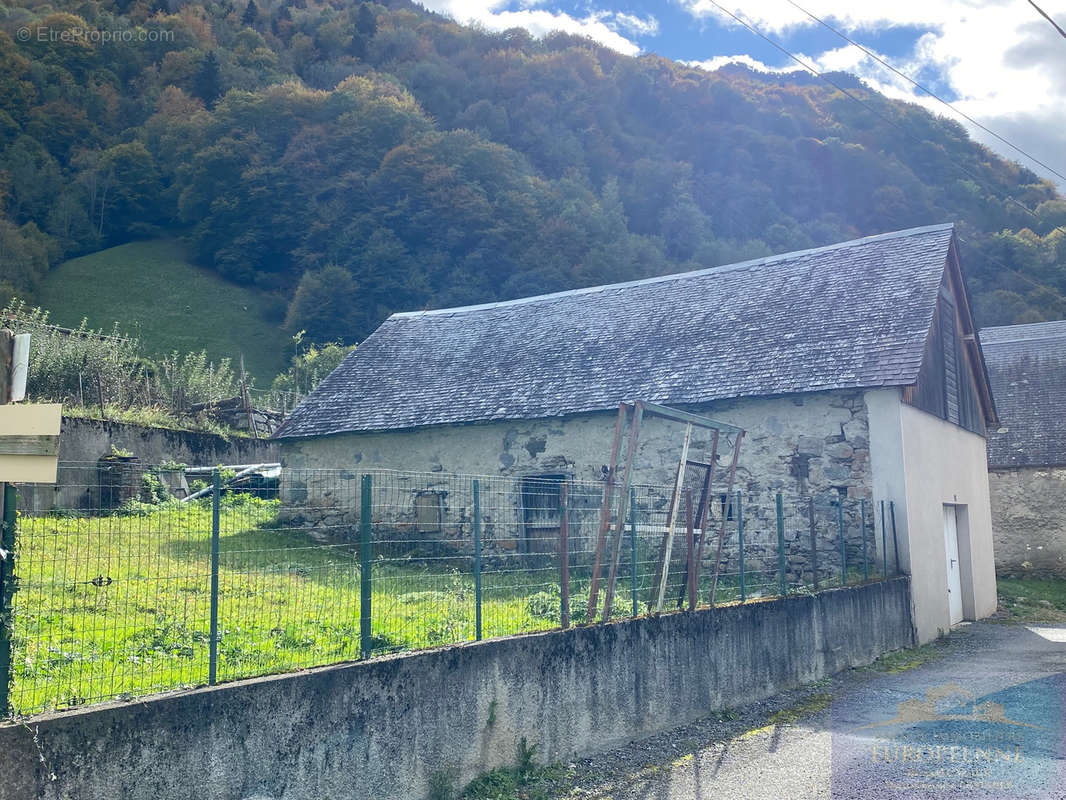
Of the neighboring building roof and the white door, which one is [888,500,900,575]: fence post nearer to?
the white door

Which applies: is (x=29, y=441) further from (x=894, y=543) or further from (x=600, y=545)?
(x=894, y=543)

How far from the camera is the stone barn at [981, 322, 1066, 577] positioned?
23.6 metres

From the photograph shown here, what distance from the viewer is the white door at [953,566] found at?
1723 cm

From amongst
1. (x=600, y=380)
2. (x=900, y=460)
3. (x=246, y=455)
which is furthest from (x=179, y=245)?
(x=900, y=460)

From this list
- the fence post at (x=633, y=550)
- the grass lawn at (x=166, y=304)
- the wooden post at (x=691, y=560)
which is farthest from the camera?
the grass lawn at (x=166, y=304)

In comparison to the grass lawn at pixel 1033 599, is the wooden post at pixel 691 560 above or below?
above

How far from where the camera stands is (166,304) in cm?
5247

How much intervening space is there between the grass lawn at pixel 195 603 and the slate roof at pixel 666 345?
941cm

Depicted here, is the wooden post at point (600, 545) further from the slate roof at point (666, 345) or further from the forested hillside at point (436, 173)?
the forested hillside at point (436, 173)

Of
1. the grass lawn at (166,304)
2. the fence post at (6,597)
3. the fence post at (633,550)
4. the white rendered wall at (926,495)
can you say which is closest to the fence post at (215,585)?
the fence post at (6,597)

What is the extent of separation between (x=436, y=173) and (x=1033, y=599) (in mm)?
40540

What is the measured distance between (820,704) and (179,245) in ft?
180

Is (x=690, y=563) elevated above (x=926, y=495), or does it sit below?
below

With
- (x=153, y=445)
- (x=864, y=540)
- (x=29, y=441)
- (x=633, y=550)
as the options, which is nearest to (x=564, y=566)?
(x=633, y=550)
